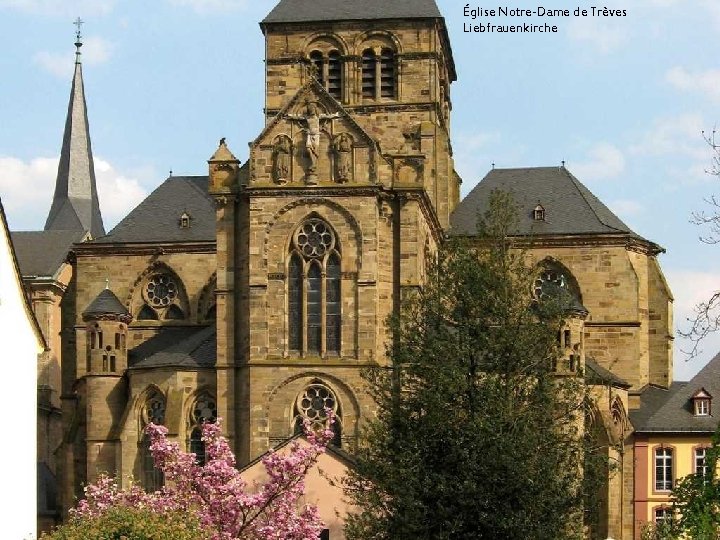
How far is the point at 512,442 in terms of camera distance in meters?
43.3

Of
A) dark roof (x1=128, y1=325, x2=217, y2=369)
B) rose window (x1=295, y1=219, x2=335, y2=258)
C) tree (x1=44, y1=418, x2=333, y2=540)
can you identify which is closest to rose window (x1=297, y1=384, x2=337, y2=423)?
dark roof (x1=128, y1=325, x2=217, y2=369)

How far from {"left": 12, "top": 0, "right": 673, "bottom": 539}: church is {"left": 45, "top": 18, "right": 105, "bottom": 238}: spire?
58.1 ft

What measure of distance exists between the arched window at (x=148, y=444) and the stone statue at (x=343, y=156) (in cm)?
983

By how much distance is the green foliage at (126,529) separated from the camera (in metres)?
36.8

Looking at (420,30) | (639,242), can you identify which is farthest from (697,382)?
(420,30)

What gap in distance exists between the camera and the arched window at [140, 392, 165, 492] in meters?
64.4

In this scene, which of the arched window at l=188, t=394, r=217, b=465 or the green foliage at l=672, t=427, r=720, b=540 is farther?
the arched window at l=188, t=394, r=217, b=465

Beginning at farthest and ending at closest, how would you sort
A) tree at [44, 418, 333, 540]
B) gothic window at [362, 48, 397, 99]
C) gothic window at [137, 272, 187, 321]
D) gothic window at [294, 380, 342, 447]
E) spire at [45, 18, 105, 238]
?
spire at [45, 18, 105, 238], gothic window at [137, 272, 187, 321], gothic window at [362, 48, 397, 99], gothic window at [294, 380, 342, 447], tree at [44, 418, 333, 540]

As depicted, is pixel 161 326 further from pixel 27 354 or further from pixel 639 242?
pixel 27 354

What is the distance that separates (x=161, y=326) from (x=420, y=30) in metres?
15.3

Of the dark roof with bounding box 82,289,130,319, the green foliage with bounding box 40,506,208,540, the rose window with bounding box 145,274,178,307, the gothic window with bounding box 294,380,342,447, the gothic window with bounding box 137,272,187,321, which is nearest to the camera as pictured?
the green foliage with bounding box 40,506,208,540

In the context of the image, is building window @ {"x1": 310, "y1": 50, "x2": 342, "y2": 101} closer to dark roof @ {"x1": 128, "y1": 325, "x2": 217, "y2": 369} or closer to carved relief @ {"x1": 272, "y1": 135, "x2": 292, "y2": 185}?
carved relief @ {"x1": 272, "y1": 135, "x2": 292, "y2": 185}

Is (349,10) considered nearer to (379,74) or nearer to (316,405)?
(379,74)

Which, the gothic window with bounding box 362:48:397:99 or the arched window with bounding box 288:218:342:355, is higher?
the gothic window with bounding box 362:48:397:99
